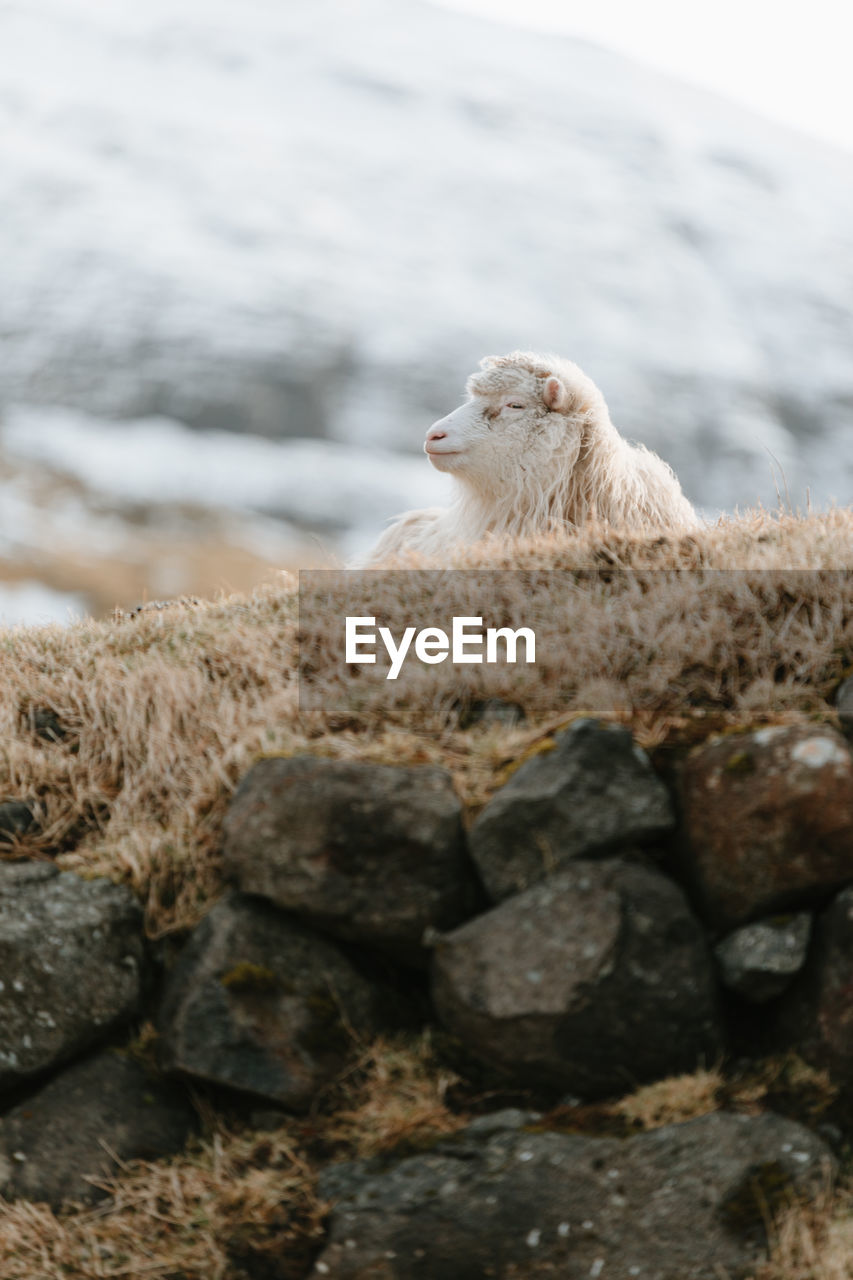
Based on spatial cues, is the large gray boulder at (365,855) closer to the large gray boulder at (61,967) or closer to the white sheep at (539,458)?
the large gray boulder at (61,967)

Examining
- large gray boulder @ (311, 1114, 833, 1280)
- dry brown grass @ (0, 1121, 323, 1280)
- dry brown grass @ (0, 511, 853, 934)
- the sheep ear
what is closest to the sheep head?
the sheep ear

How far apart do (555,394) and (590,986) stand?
18.5ft

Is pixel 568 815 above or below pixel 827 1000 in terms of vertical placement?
above

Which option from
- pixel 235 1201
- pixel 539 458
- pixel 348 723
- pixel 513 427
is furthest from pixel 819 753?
pixel 513 427

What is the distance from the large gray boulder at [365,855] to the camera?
427cm

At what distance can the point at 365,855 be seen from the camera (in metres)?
4.29

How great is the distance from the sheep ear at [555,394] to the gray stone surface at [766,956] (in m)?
5.41

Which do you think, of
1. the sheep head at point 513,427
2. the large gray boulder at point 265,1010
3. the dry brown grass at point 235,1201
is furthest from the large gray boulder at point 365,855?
the sheep head at point 513,427

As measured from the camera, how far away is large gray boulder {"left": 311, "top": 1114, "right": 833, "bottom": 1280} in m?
3.59

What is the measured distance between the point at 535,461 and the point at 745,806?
5.07 meters

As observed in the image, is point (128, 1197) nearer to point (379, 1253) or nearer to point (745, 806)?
point (379, 1253)

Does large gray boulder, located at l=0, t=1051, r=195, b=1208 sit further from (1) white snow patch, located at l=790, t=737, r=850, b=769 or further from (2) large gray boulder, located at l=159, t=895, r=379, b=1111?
(1) white snow patch, located at l=790, t=737, r=850, b=769

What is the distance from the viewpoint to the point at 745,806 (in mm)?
4094

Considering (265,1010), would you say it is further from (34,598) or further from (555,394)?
(34,598)
